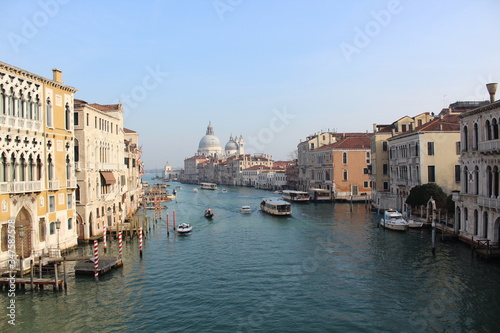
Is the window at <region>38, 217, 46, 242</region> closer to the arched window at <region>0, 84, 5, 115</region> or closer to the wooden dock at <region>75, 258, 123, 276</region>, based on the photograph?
the wooden dock at <region>75, 258, 123, 276</region>

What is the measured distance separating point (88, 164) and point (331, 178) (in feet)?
115

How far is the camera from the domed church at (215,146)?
16512 cm

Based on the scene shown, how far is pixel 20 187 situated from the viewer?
17.0 meters

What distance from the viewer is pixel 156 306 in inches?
567

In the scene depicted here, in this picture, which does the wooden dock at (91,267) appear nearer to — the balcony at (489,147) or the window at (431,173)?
the balcony at (489,147)

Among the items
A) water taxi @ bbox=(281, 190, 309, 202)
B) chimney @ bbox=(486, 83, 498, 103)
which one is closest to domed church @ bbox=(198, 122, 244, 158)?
water taxi @ bbox=(281, 190, 309, 202)

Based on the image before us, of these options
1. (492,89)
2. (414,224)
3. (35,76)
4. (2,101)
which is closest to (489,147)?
(492,89)

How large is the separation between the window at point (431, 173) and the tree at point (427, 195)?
1858 mm

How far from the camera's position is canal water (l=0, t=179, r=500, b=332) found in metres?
12.7

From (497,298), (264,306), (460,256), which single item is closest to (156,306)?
(264,306)

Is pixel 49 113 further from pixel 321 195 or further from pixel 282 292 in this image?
pixel 321 195

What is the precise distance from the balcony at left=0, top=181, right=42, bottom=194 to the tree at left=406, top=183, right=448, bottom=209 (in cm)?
2258

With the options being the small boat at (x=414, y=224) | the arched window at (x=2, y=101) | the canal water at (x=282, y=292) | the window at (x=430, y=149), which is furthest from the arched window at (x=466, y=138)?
Answer: the arched window at (x=2, y=101)

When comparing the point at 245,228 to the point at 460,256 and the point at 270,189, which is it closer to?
the point at 460,256
